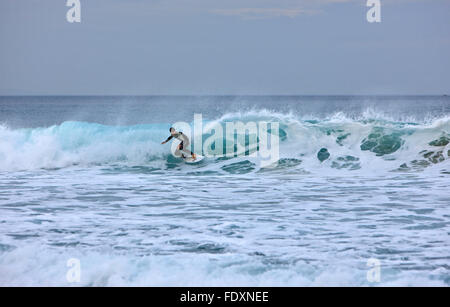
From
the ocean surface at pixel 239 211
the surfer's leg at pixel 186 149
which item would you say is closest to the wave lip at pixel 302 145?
the ocean surface at pixel 239 211

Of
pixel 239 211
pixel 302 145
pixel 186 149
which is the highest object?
pixel 302 145

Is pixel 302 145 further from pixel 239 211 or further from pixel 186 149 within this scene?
pixel 239 211

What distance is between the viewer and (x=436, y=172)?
1293cm

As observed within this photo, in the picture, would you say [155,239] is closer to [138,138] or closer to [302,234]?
[302,234]

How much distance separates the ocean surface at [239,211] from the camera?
5.78 m

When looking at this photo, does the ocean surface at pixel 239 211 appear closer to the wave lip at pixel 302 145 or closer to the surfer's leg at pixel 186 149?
the wave lip at pixel 302 145

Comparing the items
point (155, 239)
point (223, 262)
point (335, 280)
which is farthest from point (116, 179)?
point (335, 280)

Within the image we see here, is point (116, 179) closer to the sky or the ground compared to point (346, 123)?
closer to the ground

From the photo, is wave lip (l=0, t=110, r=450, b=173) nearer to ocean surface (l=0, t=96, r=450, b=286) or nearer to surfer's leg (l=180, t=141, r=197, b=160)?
ocean surface (l=0, t=96, r=450, b=286)

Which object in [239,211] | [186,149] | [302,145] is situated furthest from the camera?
[186,149]

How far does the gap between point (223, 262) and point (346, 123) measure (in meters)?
11.7

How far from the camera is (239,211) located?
872 cm

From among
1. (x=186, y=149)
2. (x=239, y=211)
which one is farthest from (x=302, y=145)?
(x=239, y=211)
